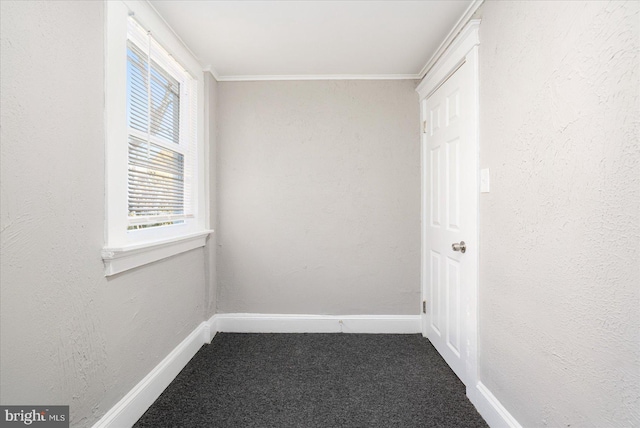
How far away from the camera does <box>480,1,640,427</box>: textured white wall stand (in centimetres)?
99

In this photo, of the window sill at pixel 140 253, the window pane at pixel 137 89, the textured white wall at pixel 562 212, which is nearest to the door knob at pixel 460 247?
the textured white wall at pixel 562 212

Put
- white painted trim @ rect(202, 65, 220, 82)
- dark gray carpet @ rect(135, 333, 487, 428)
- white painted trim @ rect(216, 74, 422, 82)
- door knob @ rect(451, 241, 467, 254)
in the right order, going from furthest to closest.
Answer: white painted trim @ rect(216, 74, 422, 82) < white painted trim @ rect(202, 65, 220, 82) < door knob @ rect(451, 241, 467, 254) < dark gray carpet @ rect(135, 333, 487, 428)

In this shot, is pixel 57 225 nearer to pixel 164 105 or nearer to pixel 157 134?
pixel 157 134

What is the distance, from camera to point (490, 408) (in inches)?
67.4

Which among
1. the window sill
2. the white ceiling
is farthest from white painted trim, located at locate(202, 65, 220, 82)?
the window sill

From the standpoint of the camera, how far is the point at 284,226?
9.86 feet

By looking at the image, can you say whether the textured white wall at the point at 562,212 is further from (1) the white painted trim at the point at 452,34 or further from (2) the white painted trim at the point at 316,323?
(2) the white painted trim at the point at 316,323

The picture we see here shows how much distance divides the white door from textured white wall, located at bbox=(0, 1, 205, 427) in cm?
198

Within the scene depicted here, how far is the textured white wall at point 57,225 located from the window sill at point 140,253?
46 mm

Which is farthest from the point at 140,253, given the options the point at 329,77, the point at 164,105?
the point at 329,77

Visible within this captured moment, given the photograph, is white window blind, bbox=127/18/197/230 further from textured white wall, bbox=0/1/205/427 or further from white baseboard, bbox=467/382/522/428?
white baseboard, bbox=467/382/522/428

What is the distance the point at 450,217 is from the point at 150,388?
223 centimetres

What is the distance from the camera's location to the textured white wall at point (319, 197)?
9.72 feet

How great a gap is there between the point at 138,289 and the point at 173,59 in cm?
160
